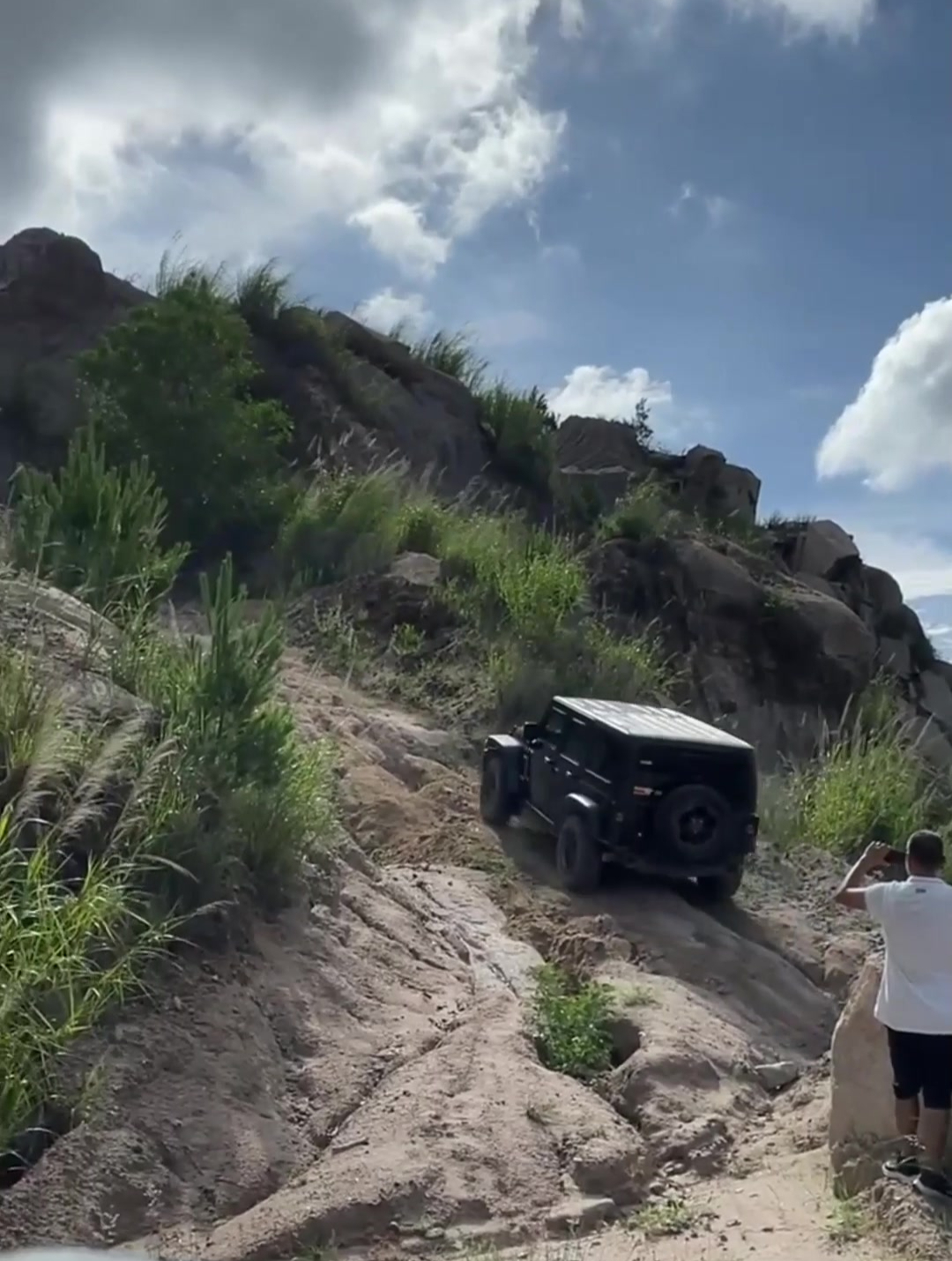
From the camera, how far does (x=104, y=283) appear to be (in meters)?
26.8

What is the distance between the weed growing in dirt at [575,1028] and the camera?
25.3 feet

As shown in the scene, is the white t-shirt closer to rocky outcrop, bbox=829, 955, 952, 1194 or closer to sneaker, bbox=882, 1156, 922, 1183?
rocky outcrop, bbox=829, 955, 952, 1194

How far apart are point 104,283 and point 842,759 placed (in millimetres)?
17234

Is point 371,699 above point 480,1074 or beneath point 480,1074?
above

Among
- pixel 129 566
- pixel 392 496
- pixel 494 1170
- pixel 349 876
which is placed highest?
pixel 392 496

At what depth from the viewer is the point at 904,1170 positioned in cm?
613

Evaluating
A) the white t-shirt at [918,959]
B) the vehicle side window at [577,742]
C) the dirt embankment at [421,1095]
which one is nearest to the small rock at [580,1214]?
the dirt embankment at [421,1095]

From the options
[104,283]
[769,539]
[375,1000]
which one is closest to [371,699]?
[375,1000]

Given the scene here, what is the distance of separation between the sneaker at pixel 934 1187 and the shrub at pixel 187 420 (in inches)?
498

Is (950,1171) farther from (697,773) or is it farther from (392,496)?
(392,496)

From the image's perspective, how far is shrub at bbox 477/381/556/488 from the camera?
94.3 feet

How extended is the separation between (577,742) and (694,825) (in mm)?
1251

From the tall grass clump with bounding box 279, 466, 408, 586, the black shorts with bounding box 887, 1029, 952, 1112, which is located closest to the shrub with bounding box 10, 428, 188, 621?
the black shorts with bounding box 887, 1029, 952, 1112

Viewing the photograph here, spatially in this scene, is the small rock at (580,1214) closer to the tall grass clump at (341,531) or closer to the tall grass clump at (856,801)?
the tall grass clump at (856,801)
